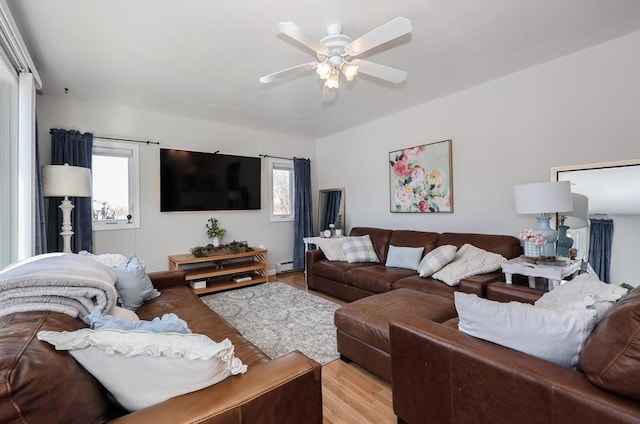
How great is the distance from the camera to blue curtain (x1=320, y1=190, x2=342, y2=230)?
199 inches

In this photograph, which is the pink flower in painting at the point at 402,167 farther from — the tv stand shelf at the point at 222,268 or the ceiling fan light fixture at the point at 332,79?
the tv stand shelf at the point at 222,268

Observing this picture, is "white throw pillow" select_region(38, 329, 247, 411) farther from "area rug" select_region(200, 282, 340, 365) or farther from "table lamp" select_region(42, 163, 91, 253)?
"table lamp" select_region(42, 163, 91, 253)

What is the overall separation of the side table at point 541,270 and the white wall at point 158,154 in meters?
3.47

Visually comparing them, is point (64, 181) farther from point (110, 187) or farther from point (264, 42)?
point (264, 42)

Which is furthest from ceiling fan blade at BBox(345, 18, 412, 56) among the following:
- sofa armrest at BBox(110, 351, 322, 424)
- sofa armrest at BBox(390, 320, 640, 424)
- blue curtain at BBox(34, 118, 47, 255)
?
blue curtain at BBox(34, 118, 47, 255)

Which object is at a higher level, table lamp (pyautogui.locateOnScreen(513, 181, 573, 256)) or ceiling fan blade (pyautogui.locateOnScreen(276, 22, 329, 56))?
ceiling fan blade (pyautogui.locateOnScreen(276, 22, 329, 56))

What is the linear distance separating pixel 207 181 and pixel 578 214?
435 centimetres

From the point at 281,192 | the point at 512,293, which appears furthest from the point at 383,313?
the point at 281,192

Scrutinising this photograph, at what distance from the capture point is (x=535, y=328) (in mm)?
1085

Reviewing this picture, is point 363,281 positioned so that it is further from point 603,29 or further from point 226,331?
point 603,29

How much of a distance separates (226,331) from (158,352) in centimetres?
95

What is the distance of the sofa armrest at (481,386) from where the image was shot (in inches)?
34.4

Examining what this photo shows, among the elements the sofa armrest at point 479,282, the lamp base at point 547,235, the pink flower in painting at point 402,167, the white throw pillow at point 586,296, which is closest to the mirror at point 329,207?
the pink flower in painting at point 402,167

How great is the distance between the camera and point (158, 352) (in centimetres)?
88
